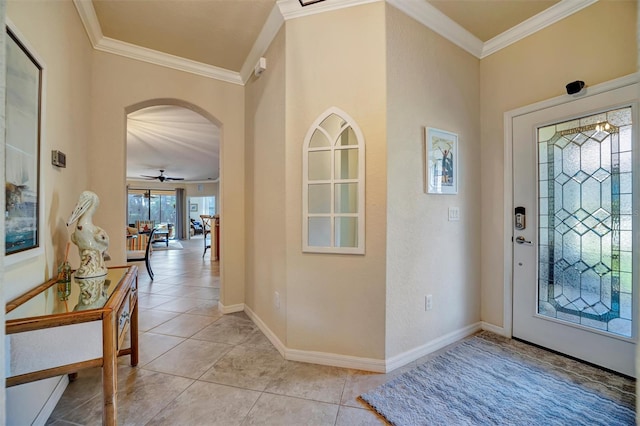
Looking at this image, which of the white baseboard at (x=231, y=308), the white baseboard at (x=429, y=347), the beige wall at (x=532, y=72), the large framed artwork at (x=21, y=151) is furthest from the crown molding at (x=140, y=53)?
the white baseboard at (x=429, y=347)

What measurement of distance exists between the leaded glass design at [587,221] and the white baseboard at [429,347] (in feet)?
1.93

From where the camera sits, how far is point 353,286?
194cm

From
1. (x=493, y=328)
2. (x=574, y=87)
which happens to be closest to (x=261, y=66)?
(x=574, y=87)

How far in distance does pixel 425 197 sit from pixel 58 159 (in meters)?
2.55

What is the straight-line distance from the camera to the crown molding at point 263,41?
2100 millimetres

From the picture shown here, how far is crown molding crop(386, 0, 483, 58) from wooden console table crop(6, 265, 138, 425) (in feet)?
8.37

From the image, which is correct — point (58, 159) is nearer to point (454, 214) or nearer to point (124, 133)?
point (124, 133)

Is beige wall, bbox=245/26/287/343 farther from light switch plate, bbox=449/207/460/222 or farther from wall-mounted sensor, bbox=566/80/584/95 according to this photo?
wall-mounted sensor, bbox=566/80/584/95

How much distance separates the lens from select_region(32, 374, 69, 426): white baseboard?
1.35 meters

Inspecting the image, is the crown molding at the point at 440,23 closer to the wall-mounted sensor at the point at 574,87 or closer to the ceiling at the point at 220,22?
the ceiling at the point at 220,22

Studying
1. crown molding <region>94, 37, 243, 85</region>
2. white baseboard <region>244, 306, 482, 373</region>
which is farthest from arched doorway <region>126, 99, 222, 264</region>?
white baseboard <region>244, 306, 482, 373</region>

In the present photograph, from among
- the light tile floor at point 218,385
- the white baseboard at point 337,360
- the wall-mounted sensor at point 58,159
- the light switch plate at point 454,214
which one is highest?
the wall-mounted sensor at point 58,159

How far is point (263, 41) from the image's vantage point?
2367mm

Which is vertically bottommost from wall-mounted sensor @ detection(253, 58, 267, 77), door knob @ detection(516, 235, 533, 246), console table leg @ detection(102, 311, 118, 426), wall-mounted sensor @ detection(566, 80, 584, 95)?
console table leg @ detection(102, 311, 118, 426)
